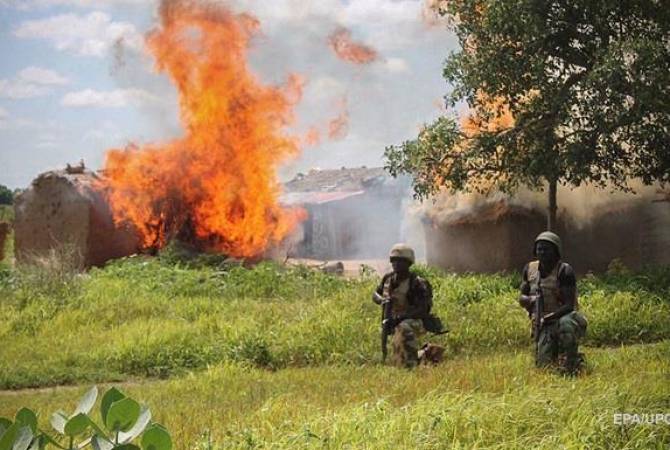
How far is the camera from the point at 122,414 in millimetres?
2348

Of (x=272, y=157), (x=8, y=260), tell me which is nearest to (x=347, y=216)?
(x=272, y=157)

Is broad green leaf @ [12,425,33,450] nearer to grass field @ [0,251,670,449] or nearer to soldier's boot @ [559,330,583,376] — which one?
grass field @ [0,251,670,449]

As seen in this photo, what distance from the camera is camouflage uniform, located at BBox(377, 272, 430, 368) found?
30.9 ft

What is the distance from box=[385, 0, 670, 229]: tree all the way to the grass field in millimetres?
2096

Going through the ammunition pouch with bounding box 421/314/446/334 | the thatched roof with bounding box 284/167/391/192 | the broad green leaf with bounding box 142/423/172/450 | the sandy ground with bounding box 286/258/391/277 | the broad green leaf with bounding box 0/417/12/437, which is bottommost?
the sandy ground with bounding box 286/258/391/277

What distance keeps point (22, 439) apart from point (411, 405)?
4.35m

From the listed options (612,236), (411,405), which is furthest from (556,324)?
(612,236)

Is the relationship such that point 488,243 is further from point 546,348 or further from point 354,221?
point 354,221

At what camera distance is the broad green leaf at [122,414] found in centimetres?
232

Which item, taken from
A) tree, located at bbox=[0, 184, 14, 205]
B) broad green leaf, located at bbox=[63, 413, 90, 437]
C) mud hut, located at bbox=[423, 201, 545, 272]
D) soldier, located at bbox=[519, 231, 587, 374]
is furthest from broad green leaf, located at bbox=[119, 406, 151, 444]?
tree, located at bbox=[0, 184, 14, 205]

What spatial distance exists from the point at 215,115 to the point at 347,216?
1204 cm

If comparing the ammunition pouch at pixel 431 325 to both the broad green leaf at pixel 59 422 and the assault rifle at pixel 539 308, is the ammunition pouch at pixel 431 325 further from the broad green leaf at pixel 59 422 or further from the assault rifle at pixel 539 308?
the broad green leaf at pixel 59 422

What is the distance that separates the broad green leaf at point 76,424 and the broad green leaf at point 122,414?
0.19ft

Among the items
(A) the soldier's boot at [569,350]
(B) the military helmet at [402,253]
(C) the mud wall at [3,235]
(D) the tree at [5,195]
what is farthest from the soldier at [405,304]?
(D) the tree at [5,195]
